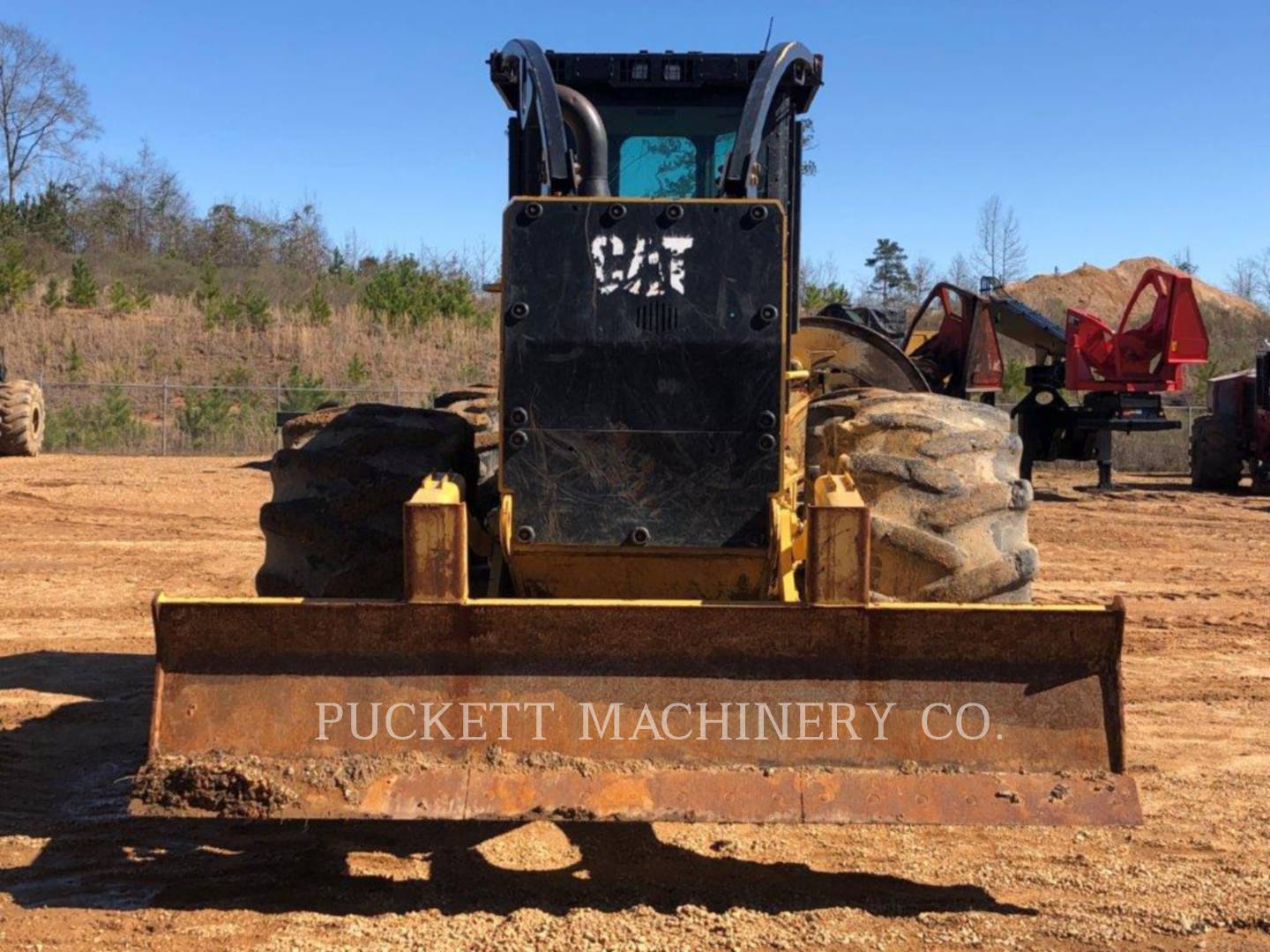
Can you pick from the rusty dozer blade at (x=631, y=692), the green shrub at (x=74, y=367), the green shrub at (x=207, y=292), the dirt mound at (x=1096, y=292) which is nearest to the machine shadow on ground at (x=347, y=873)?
the rusty dozer blade at (x=631, y=692)

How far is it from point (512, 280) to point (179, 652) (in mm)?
1634

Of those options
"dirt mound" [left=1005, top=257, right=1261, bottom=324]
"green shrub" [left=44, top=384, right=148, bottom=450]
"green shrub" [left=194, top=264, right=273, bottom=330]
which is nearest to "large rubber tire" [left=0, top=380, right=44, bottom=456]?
"green shrub" [left=44, top=384, right=148, bottom=450]

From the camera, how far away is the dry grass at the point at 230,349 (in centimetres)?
3628

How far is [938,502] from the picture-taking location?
5.16m

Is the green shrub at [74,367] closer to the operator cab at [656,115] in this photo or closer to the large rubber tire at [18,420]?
the large rubber tire at [18,420]

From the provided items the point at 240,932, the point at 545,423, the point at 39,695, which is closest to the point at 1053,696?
the point at 545,423

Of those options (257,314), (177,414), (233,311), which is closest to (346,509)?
(177,414)

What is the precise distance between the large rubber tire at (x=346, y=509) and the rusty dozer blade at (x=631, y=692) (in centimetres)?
122

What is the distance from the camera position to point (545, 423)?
4758mm

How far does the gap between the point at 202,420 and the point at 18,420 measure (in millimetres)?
6460

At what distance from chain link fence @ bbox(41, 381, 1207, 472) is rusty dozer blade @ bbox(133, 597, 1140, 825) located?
2471 cm

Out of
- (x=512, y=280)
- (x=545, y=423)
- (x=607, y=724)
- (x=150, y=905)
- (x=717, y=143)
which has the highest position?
(x=717, y=143)

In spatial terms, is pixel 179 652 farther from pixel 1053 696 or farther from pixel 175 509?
pixel 175 509

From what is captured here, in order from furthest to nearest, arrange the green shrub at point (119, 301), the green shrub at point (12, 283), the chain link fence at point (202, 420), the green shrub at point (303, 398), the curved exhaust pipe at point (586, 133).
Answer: the green shrub at point (119, 301) < the green shrub at point (12, 283) < the green shrub at point (303, 398) < the chain link fence at point (202, 420) < the curved exhaust pipe at point (586, 133)
